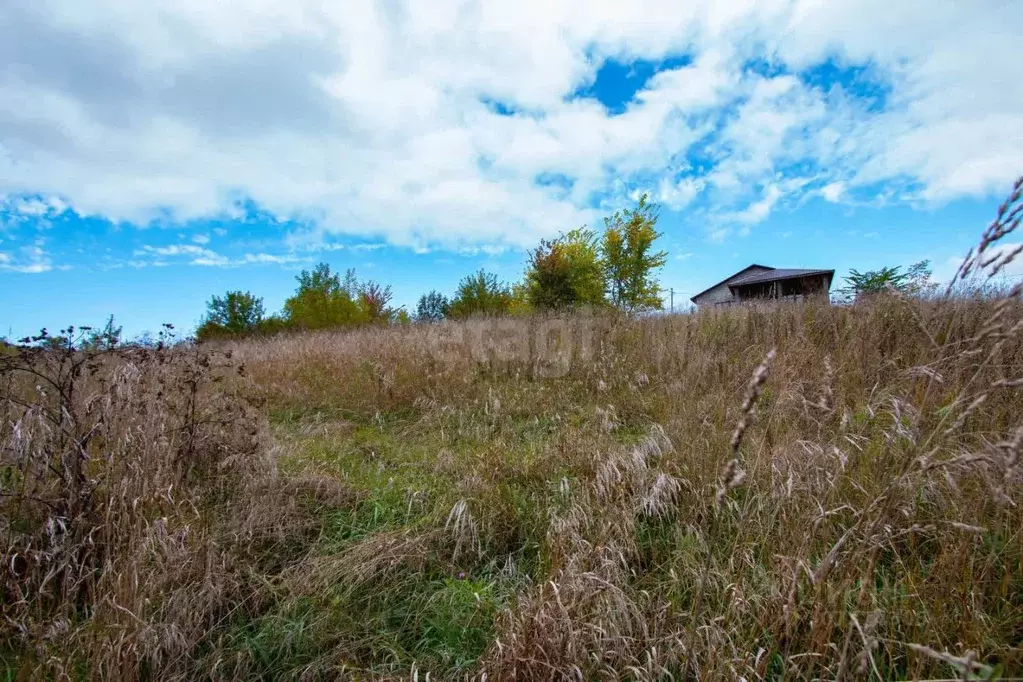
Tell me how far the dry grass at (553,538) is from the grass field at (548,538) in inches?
0.6

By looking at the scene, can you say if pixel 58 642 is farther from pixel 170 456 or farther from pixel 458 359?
pixel 458 359

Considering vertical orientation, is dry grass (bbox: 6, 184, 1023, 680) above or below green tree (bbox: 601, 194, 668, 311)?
below

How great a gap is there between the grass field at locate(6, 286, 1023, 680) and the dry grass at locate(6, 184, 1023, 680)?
0.01 meters

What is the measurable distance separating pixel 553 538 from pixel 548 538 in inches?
0.9

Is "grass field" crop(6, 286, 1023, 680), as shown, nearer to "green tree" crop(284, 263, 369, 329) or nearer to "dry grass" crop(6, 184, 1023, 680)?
"dry grass" crop(6, 184, 1023, 680)

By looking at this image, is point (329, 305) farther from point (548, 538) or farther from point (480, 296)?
point (548, 538)

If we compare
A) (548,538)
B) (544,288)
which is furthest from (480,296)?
(548,538)

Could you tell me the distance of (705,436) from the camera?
275cm

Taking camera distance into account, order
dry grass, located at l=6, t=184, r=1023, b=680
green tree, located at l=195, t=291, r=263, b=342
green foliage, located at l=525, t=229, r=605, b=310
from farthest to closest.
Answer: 1. green tree, located at l=195, t=291, r=263, b=342
2. green foliage, located at l=525, t=229, r=605, b=310
3. dry grass, located at l=6, t=184, r=1023, b=680

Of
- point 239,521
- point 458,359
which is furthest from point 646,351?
point 239,521

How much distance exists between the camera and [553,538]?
6.83 ft

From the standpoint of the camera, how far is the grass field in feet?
4.69

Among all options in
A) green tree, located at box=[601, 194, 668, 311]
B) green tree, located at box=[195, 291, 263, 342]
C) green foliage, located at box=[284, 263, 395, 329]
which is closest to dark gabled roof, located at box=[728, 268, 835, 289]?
green tree, located at box=[601, 194, 668, 311]

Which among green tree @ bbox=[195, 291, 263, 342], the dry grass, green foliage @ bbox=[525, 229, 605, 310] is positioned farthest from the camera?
green tree @ bbox=[195, 291, 263, 342]
